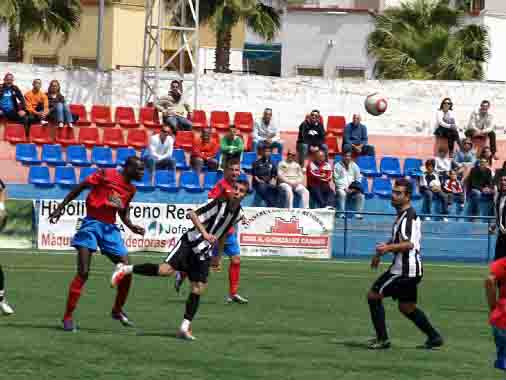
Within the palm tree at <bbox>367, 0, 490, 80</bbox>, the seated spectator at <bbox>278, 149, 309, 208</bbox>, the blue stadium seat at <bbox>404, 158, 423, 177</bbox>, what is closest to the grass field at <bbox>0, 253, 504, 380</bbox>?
the seated spectator at <bbox>278, 149, 309, 208</bbox>

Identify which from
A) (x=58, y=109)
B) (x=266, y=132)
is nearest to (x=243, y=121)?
(x=266, y=132)

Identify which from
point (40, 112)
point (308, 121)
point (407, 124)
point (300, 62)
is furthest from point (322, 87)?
point (300, 62)

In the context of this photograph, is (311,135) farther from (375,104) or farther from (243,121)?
(243,121)

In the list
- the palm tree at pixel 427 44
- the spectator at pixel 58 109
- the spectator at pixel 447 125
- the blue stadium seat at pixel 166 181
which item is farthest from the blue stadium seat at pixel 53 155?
the palm tree at pixel 427 44

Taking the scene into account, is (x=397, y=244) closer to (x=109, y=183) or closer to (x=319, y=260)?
(x=109, y=183)

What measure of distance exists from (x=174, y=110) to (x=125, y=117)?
4.48 ft

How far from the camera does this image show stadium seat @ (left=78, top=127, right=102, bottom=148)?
31859 mm

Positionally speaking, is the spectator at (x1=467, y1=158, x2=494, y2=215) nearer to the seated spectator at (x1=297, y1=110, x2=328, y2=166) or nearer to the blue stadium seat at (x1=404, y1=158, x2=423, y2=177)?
the blue stadium seat at (x1=404, y1=158, x2=423, y2=177)

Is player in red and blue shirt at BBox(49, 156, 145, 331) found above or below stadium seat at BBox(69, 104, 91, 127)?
below

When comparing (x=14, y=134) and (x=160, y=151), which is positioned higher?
(x=14, y=134)

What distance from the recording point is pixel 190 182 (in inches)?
1152

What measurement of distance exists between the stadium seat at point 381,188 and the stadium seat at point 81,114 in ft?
24.7

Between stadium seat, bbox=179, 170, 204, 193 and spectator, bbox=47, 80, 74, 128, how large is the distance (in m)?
3.84

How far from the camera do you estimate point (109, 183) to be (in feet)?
43.7
